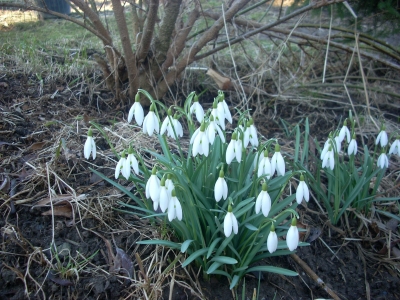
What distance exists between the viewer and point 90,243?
195 cm

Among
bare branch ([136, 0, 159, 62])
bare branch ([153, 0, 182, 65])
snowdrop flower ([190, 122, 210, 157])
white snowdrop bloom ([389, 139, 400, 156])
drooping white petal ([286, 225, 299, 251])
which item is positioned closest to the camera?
drooping white petal ([286, 225, 299, 251])

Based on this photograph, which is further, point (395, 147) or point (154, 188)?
point (395, 147)

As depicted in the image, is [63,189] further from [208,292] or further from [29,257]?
[208,292]

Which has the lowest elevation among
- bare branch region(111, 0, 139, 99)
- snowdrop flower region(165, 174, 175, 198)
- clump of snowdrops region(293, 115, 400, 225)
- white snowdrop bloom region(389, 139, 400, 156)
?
clump of snowdrops region(293, 115, 400, 225)

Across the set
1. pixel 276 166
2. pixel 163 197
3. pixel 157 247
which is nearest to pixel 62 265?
pixel 157 247

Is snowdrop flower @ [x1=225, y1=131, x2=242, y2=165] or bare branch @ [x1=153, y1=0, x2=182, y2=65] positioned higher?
bare branch @ [x1=153, y1=0, x2=182, y2=65]

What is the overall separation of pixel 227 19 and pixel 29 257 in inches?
85.0

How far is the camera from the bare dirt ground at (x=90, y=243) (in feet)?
5.76

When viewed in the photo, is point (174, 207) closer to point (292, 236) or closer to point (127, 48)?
point (292, 236)

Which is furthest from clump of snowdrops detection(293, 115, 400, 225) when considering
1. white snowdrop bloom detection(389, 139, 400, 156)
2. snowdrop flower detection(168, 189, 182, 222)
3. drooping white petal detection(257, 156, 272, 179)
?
snowdrop flower detection(168, 189, 182, 222)

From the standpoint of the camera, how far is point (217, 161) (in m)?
1.97

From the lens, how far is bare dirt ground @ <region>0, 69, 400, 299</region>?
1.75 metres

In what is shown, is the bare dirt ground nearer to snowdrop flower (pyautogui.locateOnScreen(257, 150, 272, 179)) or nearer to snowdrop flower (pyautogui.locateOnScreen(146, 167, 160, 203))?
snowdrop flower (pyautogui.locateOnScreen(146, 167, 160, 203))

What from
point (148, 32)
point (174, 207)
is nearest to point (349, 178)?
point (174, 207)
